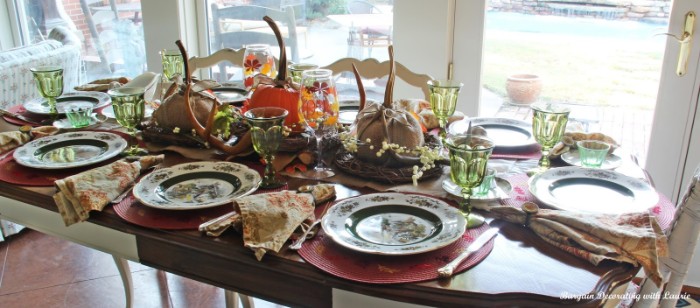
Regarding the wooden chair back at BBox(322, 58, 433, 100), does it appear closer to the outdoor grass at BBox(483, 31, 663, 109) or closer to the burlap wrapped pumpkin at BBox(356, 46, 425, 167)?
the outdoor grass at BBox(483, 31, 663, 109)

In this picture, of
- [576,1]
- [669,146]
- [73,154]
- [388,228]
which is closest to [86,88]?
[73,154]

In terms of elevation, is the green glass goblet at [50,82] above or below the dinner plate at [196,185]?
above

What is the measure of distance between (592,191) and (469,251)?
41 cm

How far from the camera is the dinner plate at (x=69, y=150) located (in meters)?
1.34

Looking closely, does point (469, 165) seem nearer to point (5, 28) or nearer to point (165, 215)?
point (165, 215)

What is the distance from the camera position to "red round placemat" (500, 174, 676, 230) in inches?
43.1

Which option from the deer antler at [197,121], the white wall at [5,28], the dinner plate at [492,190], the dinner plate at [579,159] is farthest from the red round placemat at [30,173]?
the white wall at [5,28]

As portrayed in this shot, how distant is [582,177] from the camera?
4.13 ft

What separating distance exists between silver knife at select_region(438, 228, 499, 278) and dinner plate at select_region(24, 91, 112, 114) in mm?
1373

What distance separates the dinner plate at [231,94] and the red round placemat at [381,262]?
3.16ft

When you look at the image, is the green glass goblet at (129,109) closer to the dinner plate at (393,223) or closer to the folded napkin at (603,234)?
the dinner plate at (393,223)

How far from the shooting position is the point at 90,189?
1.15 metres

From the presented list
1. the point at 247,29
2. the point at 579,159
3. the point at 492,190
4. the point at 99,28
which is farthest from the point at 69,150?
the point at 99,28

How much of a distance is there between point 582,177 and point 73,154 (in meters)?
1.20
